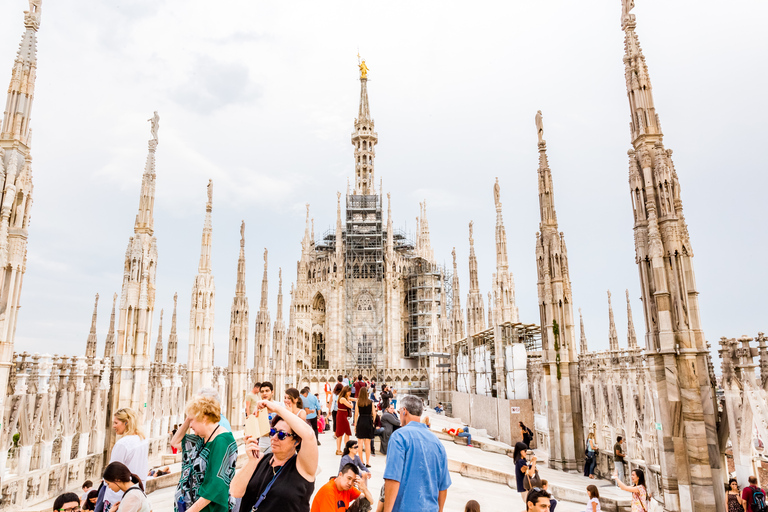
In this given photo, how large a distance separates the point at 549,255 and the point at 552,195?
1.99 metres

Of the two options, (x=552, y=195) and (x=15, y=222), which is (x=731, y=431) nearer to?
(x=552, y=195)

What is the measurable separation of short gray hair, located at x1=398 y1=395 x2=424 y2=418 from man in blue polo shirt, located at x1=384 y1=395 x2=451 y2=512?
0.51ft

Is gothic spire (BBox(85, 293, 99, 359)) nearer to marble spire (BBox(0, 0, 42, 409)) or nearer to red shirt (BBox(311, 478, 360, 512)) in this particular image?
marble spire (BBox(0, 0, 42, 409))

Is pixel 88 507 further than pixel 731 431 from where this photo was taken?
No

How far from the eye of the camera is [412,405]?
400cm

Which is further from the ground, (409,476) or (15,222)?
(15,222)

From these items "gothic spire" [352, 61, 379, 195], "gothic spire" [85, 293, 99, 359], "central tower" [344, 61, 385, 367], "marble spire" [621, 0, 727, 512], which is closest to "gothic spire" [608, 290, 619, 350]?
"central tower" [344, 61, 385, 367]

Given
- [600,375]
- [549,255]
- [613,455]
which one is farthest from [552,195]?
[613,455]

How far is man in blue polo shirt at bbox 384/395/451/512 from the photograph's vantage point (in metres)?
3.55

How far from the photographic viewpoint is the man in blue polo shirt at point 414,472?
3547 millimetres

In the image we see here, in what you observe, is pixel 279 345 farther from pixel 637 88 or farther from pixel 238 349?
pixel 637 88

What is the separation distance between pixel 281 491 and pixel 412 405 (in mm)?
1433

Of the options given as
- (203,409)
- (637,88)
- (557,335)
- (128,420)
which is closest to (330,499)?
(203,409)

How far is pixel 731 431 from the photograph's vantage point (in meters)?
8.29
